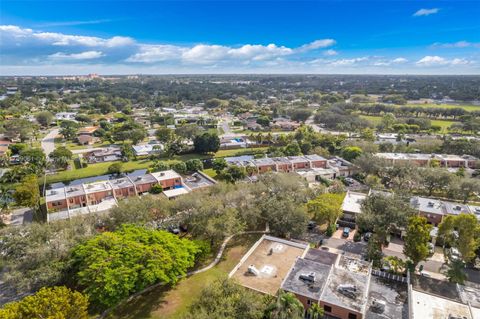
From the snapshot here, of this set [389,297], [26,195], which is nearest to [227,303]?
[389,297]

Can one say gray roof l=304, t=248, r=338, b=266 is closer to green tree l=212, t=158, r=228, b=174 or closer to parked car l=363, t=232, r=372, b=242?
parked car l=363, t=232, r=372, b=242

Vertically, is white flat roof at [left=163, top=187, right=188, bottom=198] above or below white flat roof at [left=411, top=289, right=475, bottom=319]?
below

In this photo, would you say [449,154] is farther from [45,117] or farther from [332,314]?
[45,117]

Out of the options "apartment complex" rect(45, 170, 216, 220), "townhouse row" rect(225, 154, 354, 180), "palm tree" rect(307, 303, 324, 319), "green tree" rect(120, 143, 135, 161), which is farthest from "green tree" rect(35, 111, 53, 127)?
"palm tree" rect(307, 303, 324, 319)

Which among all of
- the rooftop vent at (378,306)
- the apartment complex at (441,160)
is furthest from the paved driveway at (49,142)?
the apartment complex at (441,160)

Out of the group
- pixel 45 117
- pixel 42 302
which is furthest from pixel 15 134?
pixel 42 302

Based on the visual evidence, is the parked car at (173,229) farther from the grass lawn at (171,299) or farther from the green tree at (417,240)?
the green tree at (417,240)
